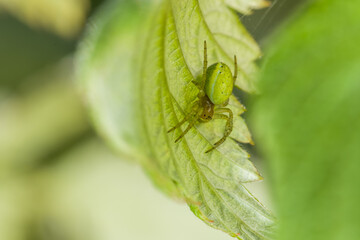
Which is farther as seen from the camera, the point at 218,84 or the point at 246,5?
the point at 218,84

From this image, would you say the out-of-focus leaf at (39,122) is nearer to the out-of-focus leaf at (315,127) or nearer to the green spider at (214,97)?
the green spider at (214,97)

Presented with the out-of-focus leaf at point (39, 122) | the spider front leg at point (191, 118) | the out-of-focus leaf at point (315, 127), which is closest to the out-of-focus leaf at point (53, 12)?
the out-of-focus leaf at point (39, 122)

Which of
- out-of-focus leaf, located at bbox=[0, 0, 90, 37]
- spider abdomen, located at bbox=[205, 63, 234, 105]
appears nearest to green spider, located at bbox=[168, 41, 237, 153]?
spider abdomen, located at bbox=[205, 63, 234, 105]

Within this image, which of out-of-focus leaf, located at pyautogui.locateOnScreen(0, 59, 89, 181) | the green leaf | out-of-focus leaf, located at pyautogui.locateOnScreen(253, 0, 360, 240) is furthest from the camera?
out-of-focus leaf, located at pyautogui.locateOnScreen(0, 59, 89, 181)

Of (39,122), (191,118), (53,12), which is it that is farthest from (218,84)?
(39,122)

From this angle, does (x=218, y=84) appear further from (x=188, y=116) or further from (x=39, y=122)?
(x=39, y=122)

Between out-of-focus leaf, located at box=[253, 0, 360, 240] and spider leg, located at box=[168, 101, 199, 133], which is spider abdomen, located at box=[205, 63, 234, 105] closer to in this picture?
spider leg, located at box=[168, 101, 199, 133]
